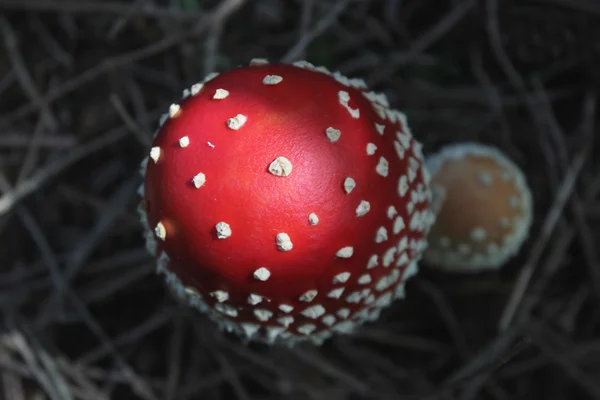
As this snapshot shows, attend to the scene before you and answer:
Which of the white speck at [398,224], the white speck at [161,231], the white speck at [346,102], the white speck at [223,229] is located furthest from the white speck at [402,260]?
the white speck at [161,231]

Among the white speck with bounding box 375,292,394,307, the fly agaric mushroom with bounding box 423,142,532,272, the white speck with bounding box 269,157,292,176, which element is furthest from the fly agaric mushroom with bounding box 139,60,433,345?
the fly agaric mushroom with bounding box 423,142,532,272

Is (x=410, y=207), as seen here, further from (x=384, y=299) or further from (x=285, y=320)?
(x=285, y=320)

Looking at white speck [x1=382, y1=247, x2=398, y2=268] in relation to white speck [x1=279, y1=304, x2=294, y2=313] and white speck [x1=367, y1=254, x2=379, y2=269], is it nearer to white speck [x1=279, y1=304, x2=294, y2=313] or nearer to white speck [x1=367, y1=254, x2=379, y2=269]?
white speck [x1=367, y1=254, x2=379, y2=269]

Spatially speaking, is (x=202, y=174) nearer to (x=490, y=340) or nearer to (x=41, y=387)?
(x=41, y=387)

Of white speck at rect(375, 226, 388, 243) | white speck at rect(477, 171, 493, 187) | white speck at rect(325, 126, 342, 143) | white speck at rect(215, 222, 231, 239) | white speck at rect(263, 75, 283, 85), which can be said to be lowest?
white speck at rect(375, 226, 388, 243)

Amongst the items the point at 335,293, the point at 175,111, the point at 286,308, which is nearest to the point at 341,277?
the point at 335,293

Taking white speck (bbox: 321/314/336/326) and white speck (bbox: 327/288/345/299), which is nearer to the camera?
white speck (bbox: 327/288/345/299)
